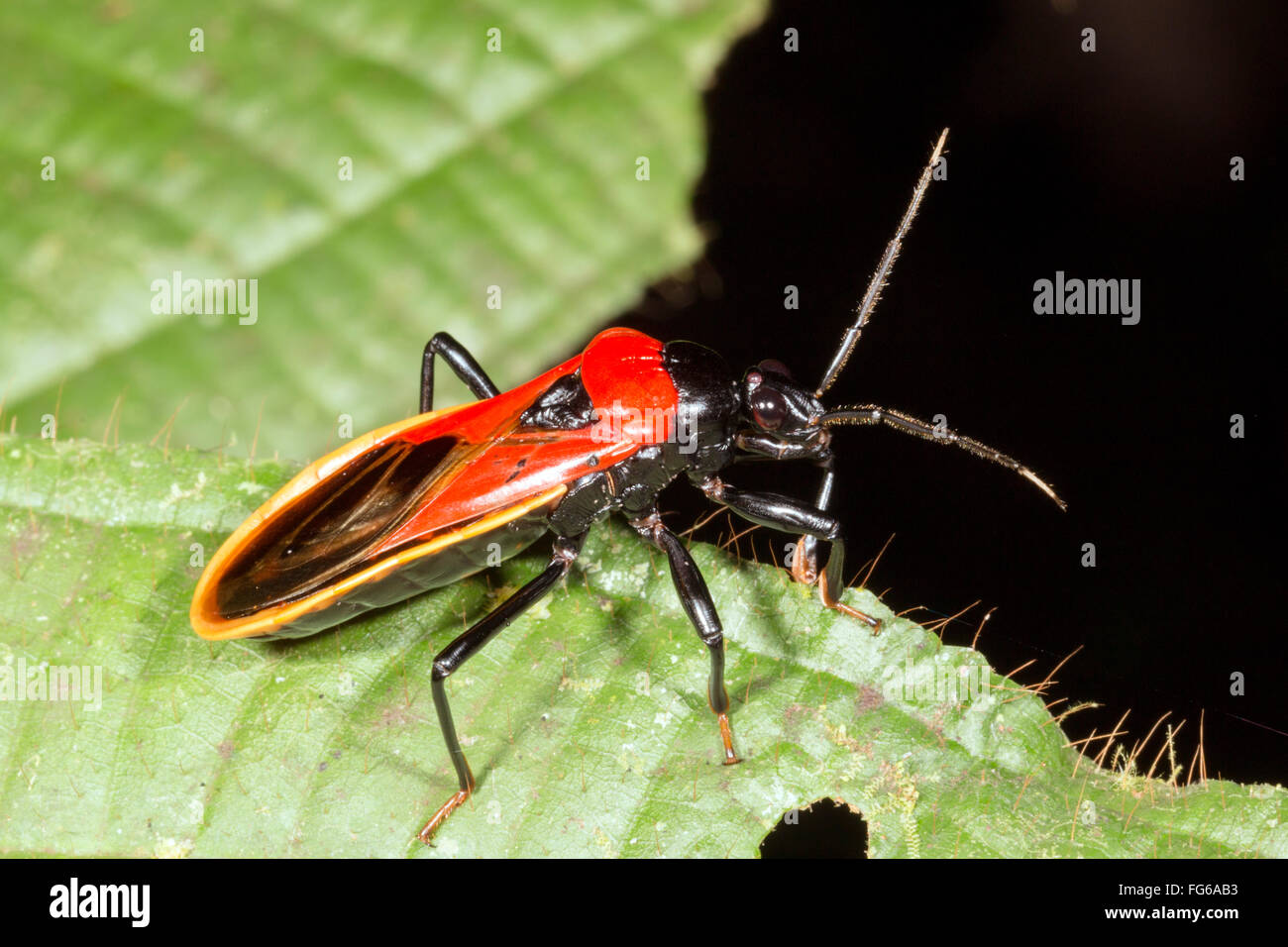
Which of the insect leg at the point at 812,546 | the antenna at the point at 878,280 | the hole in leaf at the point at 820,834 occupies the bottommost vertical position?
the hole in leaf at the point at 820,834

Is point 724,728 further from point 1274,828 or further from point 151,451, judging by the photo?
point 151,451

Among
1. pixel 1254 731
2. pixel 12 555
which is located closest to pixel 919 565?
pixel 1254 731

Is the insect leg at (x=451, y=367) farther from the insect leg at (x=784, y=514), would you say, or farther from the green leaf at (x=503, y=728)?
the insect leg at (x=784, y=514)

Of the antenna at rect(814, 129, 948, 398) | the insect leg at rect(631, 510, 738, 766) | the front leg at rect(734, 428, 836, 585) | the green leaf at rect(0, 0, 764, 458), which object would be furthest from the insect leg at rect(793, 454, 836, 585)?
the green leaf at rect(0, 0, 764, 458)

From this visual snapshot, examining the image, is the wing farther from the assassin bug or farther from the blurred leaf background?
the blurred leaf background

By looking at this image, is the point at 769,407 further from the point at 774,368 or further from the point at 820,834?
the point at 820,834

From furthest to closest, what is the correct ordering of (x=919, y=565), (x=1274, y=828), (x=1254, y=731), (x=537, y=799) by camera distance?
(x=919, y=565), (x=1254, y=731), (x=537, y=799), (x=1274, y=828)

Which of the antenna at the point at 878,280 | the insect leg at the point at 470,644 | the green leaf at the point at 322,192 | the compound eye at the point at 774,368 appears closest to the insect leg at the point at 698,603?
the insect leg at the point at 470,644
